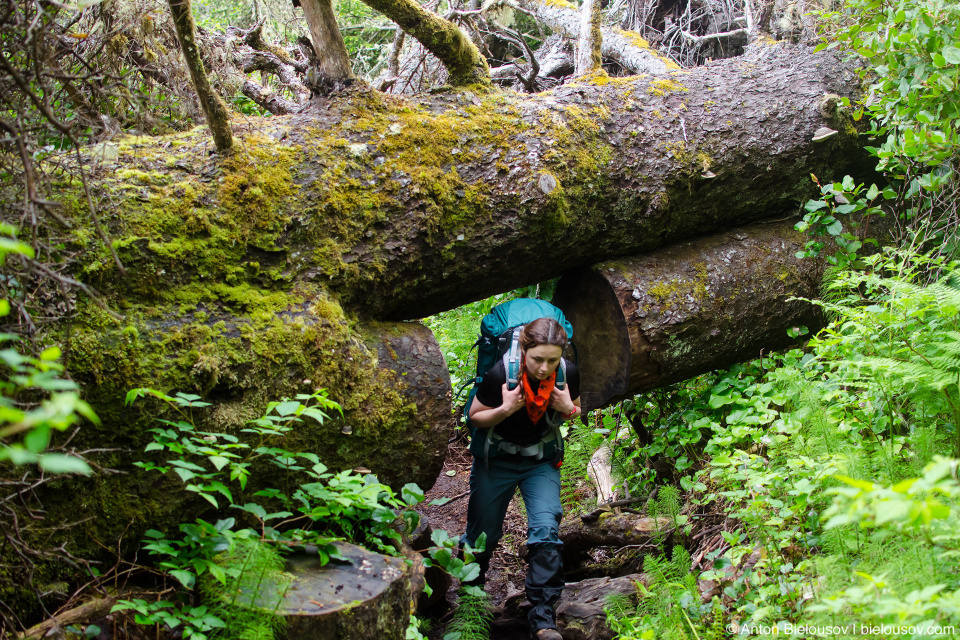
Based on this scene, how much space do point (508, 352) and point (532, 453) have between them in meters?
0.76

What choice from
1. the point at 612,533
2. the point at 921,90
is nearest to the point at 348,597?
the point at 612,533

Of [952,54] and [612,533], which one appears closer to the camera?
[952,54]

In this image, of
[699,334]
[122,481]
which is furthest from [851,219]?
[122,481]

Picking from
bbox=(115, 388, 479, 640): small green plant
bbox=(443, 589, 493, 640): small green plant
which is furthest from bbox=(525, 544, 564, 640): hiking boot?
bbox=(115, 388, 479, 640): small green plant

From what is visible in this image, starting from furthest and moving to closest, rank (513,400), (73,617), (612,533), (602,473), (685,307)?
1. (602,473)
2. (612,533)
3. (685,307)
4. (513,400)
5. (73,617)

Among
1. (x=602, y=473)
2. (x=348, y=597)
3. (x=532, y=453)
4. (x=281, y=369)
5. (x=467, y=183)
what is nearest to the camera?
(x=348, y=597)

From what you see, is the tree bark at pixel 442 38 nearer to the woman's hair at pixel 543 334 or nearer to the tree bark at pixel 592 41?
the tree bark at pixel 592 41

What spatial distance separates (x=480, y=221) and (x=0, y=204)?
7.99ft

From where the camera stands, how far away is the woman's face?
401 cm

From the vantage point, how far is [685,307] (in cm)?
453

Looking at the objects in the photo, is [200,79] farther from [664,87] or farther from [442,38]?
[664,87]

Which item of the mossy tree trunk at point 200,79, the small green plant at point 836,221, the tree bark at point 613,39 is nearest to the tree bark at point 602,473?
the small green plant at point 836,221

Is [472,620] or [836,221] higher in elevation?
[836,221]

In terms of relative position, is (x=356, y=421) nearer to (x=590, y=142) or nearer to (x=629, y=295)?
(x=629, y=295)
